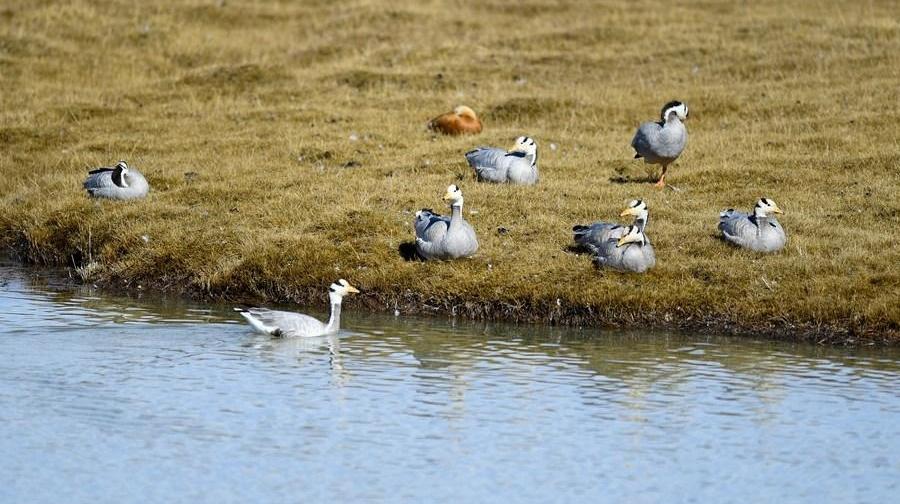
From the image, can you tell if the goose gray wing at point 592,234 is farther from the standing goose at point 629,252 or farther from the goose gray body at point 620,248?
the standing goose at point 629,252

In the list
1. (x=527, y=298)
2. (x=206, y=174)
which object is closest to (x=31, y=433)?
(x=527, y=298)

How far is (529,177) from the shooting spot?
71.5ft

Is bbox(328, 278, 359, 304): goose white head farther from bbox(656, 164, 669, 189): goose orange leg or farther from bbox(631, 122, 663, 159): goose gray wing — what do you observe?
bbox(656, 164, 669, 189): goose orange leg

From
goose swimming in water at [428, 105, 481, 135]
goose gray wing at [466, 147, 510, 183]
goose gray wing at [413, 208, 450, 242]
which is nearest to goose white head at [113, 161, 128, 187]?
goose gray wing at [413, 208, 450, 242]

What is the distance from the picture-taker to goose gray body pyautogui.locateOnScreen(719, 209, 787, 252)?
17.7 metres

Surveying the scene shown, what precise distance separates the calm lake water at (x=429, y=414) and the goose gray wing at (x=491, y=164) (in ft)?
18.0

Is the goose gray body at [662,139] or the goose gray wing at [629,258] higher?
the goose gray body at [662,139]

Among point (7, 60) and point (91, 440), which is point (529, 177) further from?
point (7, 60)

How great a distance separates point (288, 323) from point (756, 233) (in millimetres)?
6519

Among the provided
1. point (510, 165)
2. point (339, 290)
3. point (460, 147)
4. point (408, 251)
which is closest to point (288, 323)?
point (339, 290)

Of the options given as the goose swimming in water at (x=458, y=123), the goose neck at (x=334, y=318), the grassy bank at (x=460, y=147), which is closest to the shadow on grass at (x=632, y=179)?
the grassy bank at (x=460, y=147)

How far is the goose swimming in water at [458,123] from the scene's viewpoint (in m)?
26.5

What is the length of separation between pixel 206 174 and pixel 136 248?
387 cm

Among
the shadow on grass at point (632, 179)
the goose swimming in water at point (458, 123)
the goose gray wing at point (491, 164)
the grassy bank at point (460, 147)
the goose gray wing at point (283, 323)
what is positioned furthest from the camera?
the goose swimming in water at point (458, 123)
